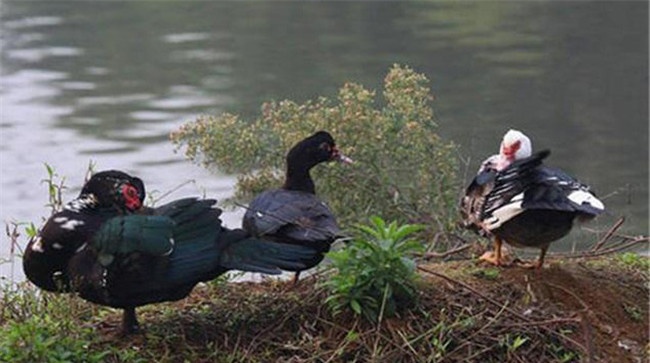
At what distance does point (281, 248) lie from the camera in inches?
220

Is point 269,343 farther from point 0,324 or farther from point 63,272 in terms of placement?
point 0,324

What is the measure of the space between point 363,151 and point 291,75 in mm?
11112

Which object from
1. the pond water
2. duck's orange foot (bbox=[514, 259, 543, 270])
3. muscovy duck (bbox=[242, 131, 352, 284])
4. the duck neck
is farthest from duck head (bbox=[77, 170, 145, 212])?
the pond water

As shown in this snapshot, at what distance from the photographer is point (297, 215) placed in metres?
6.12

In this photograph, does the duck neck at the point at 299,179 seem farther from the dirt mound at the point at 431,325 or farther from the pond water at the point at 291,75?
the pond water at the point at 291,75

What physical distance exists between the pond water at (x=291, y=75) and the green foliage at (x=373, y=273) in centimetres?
476

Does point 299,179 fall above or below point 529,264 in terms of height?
above

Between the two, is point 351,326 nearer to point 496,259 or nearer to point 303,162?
point 496,259

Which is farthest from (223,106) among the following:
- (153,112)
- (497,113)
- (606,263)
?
(606,263)

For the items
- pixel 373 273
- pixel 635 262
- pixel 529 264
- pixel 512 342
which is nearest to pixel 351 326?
pixel 373 273

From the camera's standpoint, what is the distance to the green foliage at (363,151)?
30.8ft

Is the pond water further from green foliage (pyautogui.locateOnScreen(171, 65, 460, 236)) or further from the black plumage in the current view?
the black plumage

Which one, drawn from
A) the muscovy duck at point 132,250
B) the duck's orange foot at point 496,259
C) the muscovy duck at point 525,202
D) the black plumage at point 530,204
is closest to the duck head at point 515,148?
the muscovy duck at point 525,202

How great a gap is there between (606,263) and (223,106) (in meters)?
11.3
